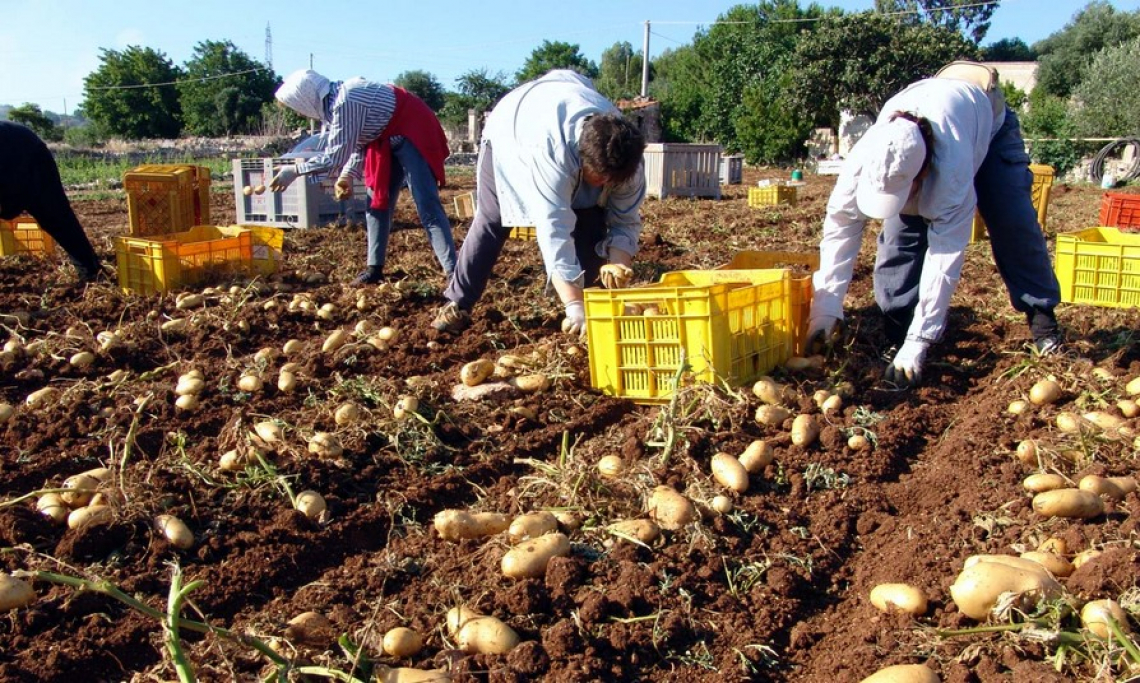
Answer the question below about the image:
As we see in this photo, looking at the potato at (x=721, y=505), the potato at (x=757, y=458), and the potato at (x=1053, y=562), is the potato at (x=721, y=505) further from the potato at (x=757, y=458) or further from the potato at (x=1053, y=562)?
the potato at (x=1053, y=562)

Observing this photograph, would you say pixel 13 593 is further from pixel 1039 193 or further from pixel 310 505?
pixel 1039 193

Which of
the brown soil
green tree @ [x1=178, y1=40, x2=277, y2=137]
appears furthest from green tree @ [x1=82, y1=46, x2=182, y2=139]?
the brown soil

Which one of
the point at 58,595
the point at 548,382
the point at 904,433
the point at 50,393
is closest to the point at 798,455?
the point at 904,433

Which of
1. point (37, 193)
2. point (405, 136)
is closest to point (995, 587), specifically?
point (405, 136)

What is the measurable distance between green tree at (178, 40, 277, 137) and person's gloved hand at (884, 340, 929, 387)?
4093 centimetres

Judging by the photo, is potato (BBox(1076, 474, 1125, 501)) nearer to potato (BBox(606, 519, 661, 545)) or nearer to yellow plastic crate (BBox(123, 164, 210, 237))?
potato (BBox(606, 519, 661, 545))

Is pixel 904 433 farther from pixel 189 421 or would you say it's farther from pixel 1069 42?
pixel 1069 42

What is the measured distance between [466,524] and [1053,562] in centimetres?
153

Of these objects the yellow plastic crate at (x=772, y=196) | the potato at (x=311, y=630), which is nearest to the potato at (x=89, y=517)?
the potato at (x=311, y=630)

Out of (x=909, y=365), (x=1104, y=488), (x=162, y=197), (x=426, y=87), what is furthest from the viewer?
(x=426, y=87)

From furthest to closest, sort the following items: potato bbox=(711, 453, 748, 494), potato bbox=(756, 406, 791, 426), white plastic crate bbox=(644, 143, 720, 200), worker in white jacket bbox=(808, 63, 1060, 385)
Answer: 1. white plastic crate bbox=(644, 143, 720, 200)
2. worker in white jacket bbox=(808, 63, 1060, 385)
3. potato bbox=(756, 406, 791, 426)
4. potato bbox=(711, 453, 748, 494)

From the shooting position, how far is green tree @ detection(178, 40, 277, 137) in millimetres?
42219

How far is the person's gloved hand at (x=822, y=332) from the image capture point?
383cm

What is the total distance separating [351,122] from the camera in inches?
213
